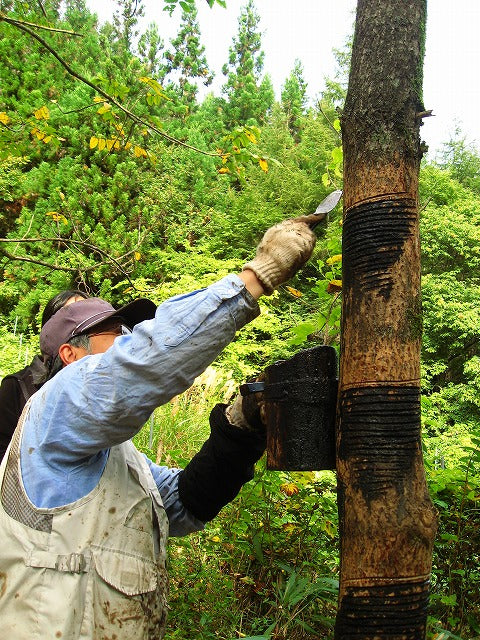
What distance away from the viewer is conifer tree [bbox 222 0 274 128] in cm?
1719

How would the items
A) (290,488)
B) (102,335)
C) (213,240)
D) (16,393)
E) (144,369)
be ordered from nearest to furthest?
(144,369)
(102,335)
(16,393)
(290,488)
(213,240)

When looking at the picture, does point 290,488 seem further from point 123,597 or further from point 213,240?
point 213,240

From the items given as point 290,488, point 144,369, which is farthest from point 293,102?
point 144,369

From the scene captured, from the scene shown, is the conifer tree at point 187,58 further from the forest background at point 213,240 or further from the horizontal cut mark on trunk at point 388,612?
the horizontal cut mark on trunk at point 388,612

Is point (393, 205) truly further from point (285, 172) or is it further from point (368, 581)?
point (285, 172)

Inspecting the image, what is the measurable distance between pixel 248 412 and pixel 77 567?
65 centimetres

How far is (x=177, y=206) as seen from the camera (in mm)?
12578

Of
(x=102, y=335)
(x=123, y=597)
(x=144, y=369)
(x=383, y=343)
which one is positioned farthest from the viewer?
(x=102, y=335)

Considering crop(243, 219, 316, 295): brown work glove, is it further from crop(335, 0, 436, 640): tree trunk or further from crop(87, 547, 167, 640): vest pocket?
crop(87, 547, 167, 640): vest pocket

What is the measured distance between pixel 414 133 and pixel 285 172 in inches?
525

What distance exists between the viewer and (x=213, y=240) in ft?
40.4

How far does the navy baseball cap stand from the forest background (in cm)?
89

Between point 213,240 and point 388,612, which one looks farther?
point 213,240

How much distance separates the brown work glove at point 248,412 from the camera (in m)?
1.68
